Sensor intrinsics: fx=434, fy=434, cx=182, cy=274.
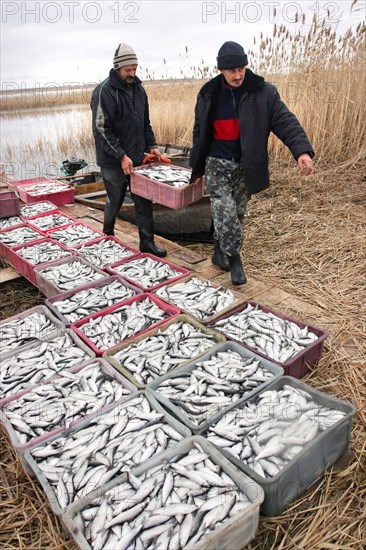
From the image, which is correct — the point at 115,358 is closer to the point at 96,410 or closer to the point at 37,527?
the point at 96,410

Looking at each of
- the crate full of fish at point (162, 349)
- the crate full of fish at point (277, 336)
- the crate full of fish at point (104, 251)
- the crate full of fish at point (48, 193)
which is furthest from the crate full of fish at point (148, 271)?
the crate full of fish at point (48, 193)

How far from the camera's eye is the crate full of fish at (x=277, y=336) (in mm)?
2613

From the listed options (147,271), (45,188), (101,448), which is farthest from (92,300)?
(45,188)

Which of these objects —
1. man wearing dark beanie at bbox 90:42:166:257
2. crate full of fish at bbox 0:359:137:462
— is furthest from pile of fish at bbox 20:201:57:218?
crate full of fish at bbox 0:359:137:462

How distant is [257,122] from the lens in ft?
10.9

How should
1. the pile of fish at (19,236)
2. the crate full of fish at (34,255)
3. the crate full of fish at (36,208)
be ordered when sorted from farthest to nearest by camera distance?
the crate full of fish at (36,208)
the pile of fish at (19,236)
the crate full of fish at (34,255)

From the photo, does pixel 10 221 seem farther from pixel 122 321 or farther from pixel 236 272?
pixel 236 272

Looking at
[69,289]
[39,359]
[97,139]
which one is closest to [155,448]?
[39,359]

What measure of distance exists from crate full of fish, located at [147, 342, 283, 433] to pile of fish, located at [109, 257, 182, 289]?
3.57 ft

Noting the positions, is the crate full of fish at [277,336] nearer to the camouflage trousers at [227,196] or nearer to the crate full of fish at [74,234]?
the camouflage trousers at [227,196]

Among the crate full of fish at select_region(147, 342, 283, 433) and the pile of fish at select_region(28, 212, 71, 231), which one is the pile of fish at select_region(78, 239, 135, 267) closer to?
the pile of fish at select_region(28, 212, 71, 231)

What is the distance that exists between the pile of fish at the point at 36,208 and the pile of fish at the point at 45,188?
23 cm

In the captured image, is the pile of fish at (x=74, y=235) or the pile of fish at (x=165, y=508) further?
the pile of fish at (x=74, y=235)

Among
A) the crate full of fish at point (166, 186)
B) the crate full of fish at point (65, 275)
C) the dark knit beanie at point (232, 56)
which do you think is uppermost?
the dark knit beanie at point (232, 56)
